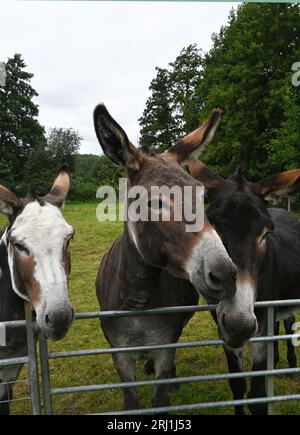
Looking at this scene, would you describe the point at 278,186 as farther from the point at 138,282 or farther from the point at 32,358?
the point at 32,358

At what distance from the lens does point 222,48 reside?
104 feet

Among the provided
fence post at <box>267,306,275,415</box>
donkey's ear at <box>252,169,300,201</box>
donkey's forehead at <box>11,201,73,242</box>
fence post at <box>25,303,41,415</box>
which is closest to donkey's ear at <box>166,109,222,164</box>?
donkey's ear at <box>252,169,300,201</box>

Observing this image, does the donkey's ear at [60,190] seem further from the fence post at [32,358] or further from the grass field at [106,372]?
the grass field at [106,372]

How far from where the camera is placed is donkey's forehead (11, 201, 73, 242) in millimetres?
2664

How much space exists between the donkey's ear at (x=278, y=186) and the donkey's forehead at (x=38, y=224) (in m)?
1.59

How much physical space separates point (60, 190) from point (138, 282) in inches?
46.0

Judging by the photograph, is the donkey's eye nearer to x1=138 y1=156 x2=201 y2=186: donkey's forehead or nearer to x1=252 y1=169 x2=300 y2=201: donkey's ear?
x1=138 y1=156 x2=201 y2=186: donkey's forehead

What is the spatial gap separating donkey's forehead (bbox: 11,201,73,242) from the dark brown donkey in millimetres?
519

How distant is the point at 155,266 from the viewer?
2.62 m

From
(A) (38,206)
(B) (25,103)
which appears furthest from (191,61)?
(A) (38,206)

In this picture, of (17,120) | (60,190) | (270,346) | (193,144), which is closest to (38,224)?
(60,190)

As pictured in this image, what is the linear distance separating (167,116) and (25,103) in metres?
17.1

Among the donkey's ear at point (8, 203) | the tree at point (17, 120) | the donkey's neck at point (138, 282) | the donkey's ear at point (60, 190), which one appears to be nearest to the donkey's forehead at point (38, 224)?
the donkey's ear at point (8, 203)
